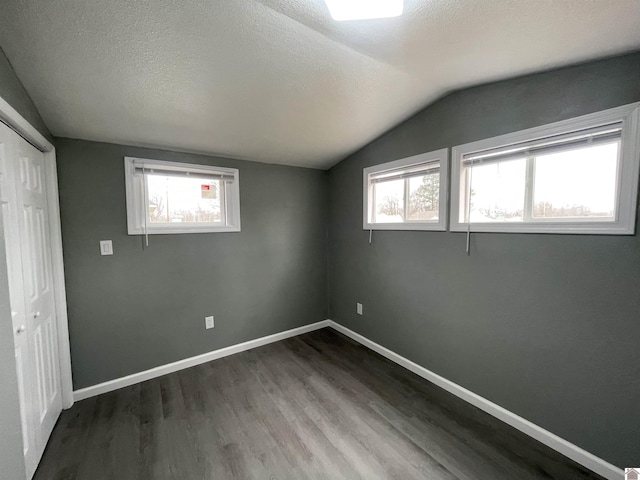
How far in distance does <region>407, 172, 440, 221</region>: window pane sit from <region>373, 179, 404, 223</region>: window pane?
11cm

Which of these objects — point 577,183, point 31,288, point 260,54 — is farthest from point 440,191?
point 31,288

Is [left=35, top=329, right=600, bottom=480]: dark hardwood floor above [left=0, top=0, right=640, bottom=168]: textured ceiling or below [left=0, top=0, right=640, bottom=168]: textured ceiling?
below

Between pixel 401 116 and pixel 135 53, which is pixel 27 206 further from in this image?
pixel 401 116

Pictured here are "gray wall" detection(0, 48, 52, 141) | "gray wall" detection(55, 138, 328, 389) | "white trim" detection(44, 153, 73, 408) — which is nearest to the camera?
"gray wall" detection(0, 48, 52, 141)

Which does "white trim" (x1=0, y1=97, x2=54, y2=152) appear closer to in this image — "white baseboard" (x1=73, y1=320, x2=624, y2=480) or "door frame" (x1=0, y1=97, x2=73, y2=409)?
"door frame" (x1=0, y1=97, x2=73, y2=409)

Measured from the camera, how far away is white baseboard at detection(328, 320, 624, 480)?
143 cm

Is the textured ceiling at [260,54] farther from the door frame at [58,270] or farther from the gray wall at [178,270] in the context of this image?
the gray wall at [178,270]

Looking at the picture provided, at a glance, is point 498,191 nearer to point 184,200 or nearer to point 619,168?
point 619,168

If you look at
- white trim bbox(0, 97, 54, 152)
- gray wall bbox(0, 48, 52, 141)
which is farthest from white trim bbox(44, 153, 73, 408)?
gray wall bbox(0, 48, 52, 141)

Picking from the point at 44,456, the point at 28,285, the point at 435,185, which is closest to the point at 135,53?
the point at 28,285

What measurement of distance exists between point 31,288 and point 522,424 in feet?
10.7

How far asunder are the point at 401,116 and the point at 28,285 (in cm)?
292

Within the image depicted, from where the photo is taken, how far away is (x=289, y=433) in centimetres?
174

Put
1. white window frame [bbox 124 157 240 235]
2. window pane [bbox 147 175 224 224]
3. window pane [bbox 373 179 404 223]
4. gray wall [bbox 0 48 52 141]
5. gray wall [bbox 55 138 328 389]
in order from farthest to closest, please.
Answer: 1. window pane [bbox 373 179 404 223]
2. window pane [bbox 147 175 224 224]
3. white window frame [bbox 124 157 240 235]
4. gray wall [bbox 55 138 328 389]
5. gray wall [bbox 0 48 52 141]
